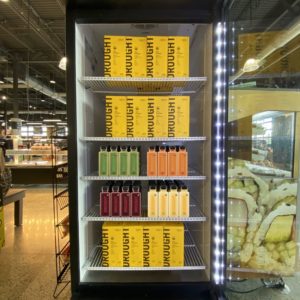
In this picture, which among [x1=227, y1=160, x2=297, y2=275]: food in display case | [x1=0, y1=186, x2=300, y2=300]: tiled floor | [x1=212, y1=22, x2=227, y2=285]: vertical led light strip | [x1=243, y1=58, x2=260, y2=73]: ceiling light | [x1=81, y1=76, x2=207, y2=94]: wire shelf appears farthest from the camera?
[x1=243, y1=58, x2=260, y2=73]: ceiling light

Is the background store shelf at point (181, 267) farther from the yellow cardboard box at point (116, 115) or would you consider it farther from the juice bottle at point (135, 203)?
the yellow cardboard box at point (116, 115)

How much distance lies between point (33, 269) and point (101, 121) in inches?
70.8

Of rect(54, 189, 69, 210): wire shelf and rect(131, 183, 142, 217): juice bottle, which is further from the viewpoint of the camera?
rect(54, 189, 69, 210): wire shelf

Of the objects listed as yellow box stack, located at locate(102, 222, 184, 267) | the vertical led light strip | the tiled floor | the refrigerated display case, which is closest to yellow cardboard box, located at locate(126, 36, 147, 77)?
the vertical led light strip

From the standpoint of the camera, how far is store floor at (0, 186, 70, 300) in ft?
8.32

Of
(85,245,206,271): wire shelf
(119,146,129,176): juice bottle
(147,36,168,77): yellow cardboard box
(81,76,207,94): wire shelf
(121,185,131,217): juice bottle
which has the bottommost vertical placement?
(85,245,206,271): wire shelf

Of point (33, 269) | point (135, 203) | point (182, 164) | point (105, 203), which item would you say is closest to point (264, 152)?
point (182, 164)

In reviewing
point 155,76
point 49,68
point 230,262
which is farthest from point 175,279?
point 49,68

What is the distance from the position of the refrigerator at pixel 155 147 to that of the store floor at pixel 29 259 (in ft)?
2.34

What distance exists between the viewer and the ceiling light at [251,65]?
2668mm

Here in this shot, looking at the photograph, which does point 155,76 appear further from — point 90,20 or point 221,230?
point 221,230

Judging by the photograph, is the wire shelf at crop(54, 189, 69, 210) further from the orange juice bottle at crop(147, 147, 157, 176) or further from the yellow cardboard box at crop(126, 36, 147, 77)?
the yellow cardboard box at crop(126, 36, 147, 77)

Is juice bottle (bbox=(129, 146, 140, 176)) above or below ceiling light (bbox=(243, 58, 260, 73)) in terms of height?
below

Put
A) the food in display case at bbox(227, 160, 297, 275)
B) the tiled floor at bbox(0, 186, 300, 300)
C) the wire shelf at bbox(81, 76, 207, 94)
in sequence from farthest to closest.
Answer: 1. the tiled floor at bbox(0, 186, 300, 300)
2. the food in display case at bbox(227, 160, 297, 275)
3. the wire shelf at bbox(81, 76, 207, 94)
